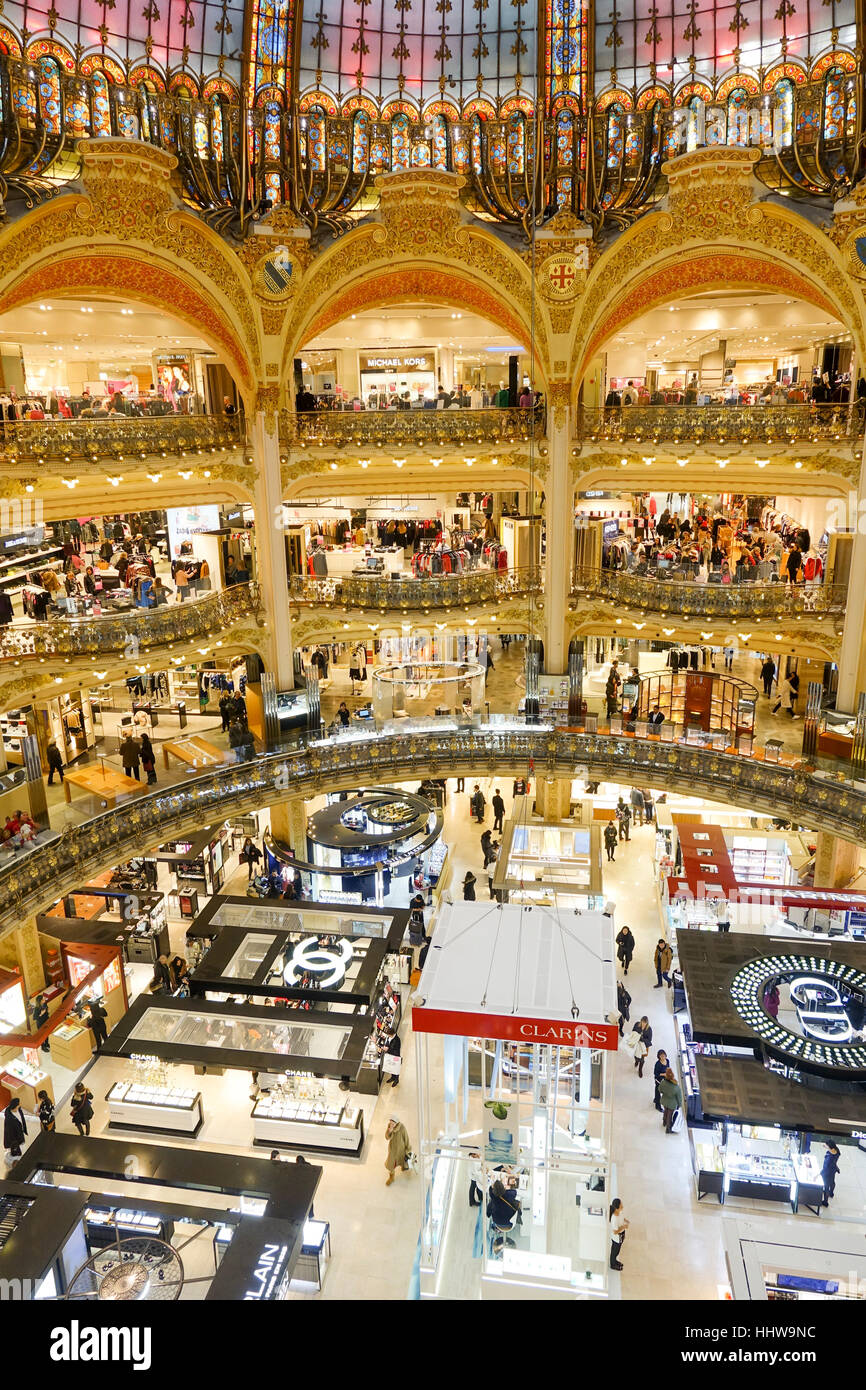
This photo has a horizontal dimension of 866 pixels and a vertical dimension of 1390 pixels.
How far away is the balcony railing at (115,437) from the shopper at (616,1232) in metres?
18.6

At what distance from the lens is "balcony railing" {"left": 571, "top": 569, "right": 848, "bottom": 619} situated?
974 inches

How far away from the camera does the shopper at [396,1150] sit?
1592 cm

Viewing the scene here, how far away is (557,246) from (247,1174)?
22.8 metres

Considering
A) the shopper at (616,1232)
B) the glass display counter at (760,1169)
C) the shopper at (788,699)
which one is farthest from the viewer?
the shopper at (788,699)

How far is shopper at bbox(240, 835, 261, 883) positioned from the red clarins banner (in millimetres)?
15816

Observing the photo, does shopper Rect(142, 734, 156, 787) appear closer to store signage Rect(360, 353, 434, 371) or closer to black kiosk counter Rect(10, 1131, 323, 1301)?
black kiosk counter Rect(10, 1131, 323, 1301)

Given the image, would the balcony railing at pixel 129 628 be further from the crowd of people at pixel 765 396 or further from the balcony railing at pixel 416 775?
the crowd of people at pixel 765 396

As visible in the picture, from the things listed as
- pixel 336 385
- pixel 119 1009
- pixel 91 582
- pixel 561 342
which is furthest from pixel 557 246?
pixel 119 1009

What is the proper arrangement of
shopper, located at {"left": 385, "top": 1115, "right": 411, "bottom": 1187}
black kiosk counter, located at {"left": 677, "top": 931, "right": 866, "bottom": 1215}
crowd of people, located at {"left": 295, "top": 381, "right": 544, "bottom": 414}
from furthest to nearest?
crowd of people, located at {"left": 295, "top": 381, "right": 544, "bottom": 414}, shopper, located at {"left": 385, "top": 1115, "right": 411, "bottom": 1187}, black kiosk counter, located at {"left": 677, "top": 931, "right": 866, "bottom": 1215}

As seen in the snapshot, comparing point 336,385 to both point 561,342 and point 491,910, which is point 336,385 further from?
point 491,910

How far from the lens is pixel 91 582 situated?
25984 millimetres

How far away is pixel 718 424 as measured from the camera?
80.3ft

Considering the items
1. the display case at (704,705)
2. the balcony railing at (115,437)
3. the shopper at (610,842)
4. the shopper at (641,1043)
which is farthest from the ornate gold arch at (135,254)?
the shopper at (641,1043)

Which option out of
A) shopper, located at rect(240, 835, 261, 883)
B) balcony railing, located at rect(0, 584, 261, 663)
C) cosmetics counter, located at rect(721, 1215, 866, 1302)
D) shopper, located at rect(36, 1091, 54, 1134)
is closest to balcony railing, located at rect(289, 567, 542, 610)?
balcony railing, located at rect(0, 584, 261, 663)
